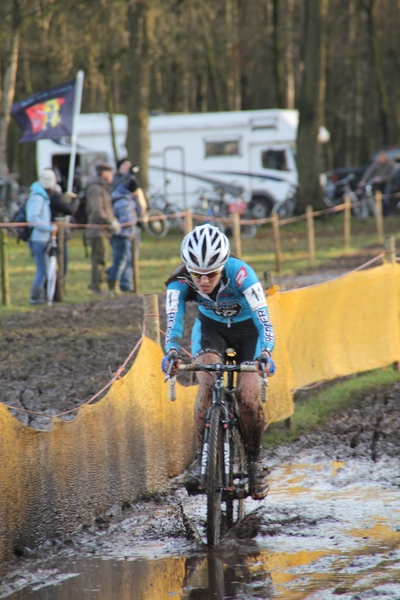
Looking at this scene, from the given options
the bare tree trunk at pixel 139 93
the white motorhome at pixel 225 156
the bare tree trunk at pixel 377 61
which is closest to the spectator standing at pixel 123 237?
the bare tree trunk at pixel 139 93

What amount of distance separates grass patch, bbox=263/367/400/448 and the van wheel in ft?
72.4

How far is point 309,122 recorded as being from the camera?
99.0ft

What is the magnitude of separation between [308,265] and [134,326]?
28.6ft

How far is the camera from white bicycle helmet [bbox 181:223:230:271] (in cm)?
575

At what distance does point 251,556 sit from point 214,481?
1.57ft

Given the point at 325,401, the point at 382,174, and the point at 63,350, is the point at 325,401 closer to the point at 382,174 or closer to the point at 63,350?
the point at 63,350

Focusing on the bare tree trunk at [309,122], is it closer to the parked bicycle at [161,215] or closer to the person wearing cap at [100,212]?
the parked bicycle at [161,215]

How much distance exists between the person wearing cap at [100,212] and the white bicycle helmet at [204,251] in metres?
9.91

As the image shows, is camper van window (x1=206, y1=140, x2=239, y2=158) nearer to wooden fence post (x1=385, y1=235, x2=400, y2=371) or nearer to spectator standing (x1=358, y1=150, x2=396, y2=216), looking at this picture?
spectator standing (x1=358, y1=150, x2=396, y2=216)

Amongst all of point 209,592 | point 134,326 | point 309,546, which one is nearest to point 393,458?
point 309,546

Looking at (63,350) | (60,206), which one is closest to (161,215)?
(60,206)

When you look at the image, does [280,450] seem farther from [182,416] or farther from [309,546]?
[309,546]

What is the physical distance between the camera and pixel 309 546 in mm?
5605

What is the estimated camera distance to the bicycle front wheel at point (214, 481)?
18.2 feet
